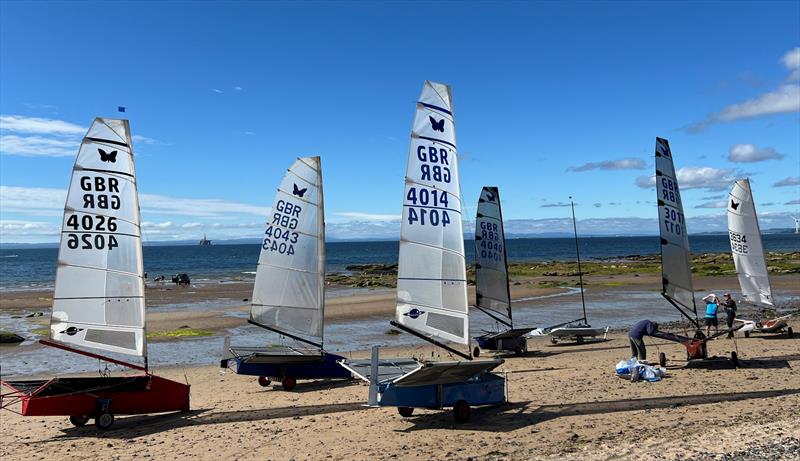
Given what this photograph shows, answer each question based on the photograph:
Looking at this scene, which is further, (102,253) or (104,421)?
(102,253)

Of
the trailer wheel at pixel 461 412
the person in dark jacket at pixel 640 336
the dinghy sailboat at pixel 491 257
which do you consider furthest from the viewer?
the dinghy sailboat at pixel 491 257

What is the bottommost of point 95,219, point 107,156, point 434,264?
point 434,264

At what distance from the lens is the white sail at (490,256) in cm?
2278

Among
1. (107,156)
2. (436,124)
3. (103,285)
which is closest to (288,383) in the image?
(103,285)

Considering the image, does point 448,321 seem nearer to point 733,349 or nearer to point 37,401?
point 37,401

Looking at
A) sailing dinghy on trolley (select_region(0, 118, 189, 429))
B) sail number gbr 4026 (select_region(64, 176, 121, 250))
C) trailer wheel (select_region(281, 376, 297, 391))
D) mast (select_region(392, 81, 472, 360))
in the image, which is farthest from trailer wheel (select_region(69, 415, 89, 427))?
mast (select_region(392, 81, 472, 360))

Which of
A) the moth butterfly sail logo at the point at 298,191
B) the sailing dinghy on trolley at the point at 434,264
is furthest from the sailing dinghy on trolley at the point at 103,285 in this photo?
the sailing dinghy on trolley at the point at 434,264

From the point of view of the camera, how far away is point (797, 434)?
9742mm

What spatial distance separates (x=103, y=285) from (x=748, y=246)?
2267cm

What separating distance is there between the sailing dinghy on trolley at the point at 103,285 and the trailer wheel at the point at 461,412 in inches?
244

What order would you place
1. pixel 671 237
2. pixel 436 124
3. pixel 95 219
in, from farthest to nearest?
pixel 671 237
pixel 95 219
pixel 436 124

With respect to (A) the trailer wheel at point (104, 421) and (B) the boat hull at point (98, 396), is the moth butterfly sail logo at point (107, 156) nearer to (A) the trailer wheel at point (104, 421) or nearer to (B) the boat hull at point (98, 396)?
(B) the boat hull at point (98, 396)

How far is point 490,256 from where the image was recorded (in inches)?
911

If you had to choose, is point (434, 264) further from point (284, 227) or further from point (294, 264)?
point (284, 227)
